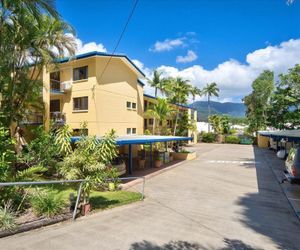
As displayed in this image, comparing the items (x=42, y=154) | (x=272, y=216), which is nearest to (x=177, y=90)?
(x=42, y=154)

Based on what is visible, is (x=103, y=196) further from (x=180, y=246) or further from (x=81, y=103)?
(x=81, y=103)

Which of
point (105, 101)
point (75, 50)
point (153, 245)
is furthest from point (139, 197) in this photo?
point (105, 101)

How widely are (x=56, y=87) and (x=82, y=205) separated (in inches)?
716

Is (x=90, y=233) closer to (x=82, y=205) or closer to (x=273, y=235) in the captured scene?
(x=82, y=205)

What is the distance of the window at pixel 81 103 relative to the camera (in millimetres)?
22875

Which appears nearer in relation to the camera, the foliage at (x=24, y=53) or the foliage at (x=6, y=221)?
the foliage at (x=6, y=221)

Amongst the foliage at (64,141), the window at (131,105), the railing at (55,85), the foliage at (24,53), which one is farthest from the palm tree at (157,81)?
the foliage at (64,141)

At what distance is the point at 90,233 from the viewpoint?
7438 millimetres

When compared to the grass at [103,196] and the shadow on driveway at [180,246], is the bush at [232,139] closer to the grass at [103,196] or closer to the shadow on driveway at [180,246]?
the grass at [103,196]

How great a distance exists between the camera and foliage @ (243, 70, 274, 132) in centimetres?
5147

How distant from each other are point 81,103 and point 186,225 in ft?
56.4

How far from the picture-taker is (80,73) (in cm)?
2355

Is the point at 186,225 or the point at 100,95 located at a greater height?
the point at 100,95

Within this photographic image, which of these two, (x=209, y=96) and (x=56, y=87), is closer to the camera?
(x=56, y=87)
